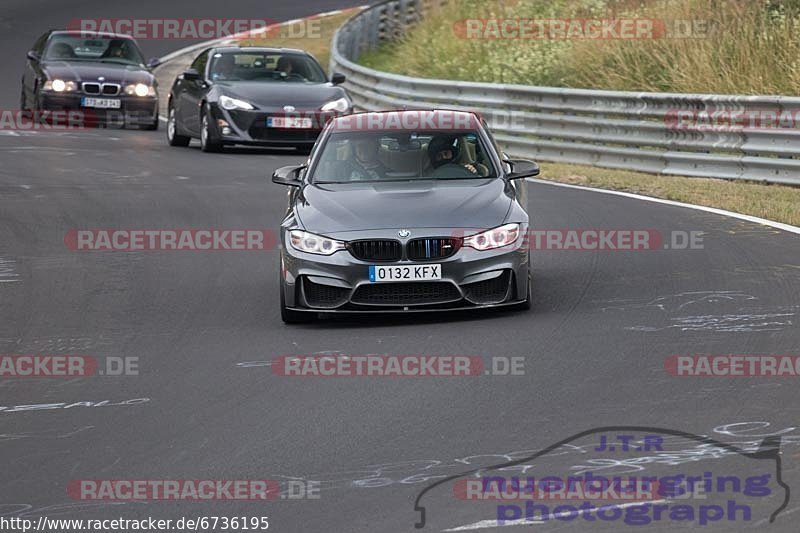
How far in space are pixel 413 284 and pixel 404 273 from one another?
11cm

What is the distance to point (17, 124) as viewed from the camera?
27.6 meters

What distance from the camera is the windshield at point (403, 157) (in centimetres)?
1152

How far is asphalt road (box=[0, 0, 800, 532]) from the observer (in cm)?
658

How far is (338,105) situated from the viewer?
2303 cm

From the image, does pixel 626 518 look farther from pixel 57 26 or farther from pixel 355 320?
pixel 57 26

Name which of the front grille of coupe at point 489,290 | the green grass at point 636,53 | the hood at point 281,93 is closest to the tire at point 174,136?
the hood at point 281,93

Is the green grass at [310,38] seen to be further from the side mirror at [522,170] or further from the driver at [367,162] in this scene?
the side mirror at [522,170]

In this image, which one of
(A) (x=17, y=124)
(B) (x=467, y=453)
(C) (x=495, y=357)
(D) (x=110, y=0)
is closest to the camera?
(B) (x=467, y=453)

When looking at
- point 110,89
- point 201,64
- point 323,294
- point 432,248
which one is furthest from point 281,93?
point 432,248

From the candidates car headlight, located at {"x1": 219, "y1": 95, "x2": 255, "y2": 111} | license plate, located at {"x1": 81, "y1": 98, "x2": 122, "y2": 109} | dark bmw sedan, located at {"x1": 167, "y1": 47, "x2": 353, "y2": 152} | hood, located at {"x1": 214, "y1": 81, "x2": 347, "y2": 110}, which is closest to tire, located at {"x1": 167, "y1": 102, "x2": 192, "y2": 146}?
dark bmw sedan, located at {"x1": 167, "y1": 47, "x2": 353, "y2": 152}

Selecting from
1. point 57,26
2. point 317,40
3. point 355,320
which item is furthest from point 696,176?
point 57,26

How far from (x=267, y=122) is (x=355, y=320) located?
1214 cm

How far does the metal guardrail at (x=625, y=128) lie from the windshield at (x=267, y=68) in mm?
1808

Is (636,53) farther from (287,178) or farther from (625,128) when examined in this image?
(287,178)
